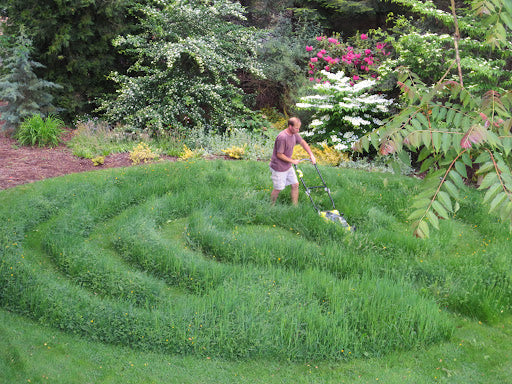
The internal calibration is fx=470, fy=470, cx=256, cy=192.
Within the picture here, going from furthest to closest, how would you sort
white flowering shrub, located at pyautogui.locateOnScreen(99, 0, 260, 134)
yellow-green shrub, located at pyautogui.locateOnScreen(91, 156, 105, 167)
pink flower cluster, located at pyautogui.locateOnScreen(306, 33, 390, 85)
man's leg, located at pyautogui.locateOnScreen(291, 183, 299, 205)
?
pink flower cluster, located at pyautogui.locateOnScreen(306, 33, 390, 85) < white flowering shrub, located at pyautogui.locateOnScreen(99, 0, 260, 134) < yellow-green shrub, located at pyautogui.locateOnScreen(91, 156, 105, 167) < man's leg, located at pyautogui.locateOnScreen(291, 183, 299, 205)

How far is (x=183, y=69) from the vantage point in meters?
12.9

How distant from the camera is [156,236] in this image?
21.2 ft

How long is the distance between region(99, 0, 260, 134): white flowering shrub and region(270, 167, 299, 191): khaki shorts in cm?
458

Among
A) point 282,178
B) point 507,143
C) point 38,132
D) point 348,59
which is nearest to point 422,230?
point 507,143

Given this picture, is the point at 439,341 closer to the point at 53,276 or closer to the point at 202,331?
the point at 202,331

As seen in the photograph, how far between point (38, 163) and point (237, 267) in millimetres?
6009

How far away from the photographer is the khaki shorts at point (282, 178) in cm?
751

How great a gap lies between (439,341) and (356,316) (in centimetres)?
86

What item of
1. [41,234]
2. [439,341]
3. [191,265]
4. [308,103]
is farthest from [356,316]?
[308,103]

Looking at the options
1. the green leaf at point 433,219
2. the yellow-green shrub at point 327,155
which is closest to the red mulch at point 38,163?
the yellow-green shrub at point 327,155

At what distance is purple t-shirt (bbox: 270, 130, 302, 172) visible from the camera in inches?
287

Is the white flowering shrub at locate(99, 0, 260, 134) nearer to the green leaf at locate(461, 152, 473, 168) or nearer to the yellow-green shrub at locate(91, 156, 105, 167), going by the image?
the yellow-green shrub at locate(91, 156, 105, 167)

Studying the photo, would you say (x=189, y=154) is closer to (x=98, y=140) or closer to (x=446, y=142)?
(x=98, y=140)

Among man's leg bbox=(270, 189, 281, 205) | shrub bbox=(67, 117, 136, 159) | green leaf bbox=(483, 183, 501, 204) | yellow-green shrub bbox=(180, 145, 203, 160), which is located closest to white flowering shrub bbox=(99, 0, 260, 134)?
shrub bbox=(67, 117, 136, 159)
